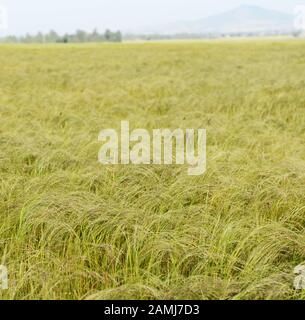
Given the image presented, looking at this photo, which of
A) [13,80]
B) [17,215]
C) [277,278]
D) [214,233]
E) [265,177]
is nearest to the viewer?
[277,278]

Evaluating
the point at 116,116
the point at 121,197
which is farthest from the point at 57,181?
the point at 116,116

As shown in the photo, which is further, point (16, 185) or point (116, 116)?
point (116, 116)

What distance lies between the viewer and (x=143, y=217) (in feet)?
10.7

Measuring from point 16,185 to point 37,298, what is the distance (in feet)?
5.24

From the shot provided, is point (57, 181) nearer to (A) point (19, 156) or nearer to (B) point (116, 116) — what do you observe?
(A) point (19, 156)

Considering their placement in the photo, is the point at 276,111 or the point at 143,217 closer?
the point at 143,217

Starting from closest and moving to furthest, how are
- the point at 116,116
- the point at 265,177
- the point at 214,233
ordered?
the point at 214,233, the point at 265,177, the point at 116,116

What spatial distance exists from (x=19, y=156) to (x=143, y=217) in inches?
79.3

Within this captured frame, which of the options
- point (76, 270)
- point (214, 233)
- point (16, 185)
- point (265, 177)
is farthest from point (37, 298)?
point (265, 177)

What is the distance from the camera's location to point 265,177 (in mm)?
4145
